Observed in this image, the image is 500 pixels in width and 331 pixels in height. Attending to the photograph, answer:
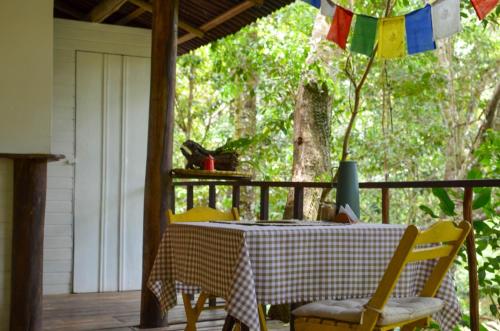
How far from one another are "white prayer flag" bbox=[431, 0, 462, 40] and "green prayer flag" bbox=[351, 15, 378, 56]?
0.48 m

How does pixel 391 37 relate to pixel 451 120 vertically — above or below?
above

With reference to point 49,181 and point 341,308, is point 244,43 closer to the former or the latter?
point 49,181

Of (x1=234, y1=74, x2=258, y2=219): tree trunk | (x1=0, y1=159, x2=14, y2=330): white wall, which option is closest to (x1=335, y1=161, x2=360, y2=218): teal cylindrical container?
(x1=0, y1=159, x2=14, y2=330): white wall

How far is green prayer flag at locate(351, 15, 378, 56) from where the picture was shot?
4895 millimetres

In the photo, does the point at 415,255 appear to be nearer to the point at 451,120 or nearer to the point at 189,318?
the point at 189,318

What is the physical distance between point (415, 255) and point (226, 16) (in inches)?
158

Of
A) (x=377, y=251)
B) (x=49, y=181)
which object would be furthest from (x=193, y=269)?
(x=49, y=181)

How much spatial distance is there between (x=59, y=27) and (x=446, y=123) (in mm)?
6345

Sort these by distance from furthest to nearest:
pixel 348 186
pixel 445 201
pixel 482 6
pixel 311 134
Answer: pixel 311 134, pixel 482 6, pixel 445 201, pixel 348 186

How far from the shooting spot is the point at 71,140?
21.0 ft

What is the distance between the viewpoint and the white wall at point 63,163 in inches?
249

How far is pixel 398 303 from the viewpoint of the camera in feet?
9.14

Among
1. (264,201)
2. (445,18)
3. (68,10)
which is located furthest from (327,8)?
(68,10)

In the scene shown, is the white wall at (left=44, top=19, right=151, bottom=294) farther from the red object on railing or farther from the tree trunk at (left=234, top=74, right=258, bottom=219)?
the tree trunk at (left=234, top=74, right=258, bottom=219)
